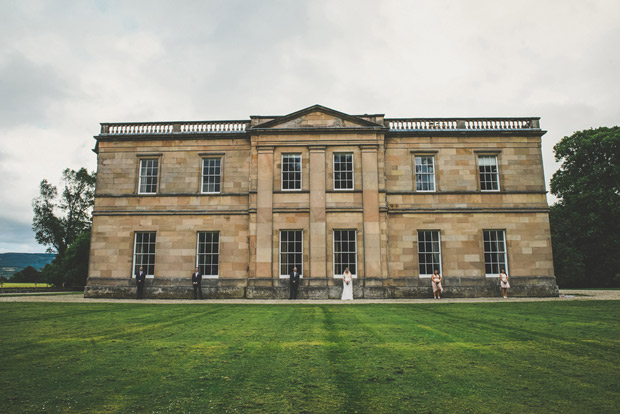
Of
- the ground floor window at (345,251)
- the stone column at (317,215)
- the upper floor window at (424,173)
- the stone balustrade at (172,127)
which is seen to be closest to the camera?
the stone column at (317,215)

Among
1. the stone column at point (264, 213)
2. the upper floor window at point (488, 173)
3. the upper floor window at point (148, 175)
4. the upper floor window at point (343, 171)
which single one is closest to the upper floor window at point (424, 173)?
the upper floor window at point (488, 173)

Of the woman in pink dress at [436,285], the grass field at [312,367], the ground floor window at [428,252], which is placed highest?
the ground floor window at [428,252]

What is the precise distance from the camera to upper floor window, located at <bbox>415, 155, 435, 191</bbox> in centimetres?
2228

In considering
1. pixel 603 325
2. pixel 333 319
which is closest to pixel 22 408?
pixel 333 319

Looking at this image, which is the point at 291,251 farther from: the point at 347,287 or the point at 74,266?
the point at 74,266

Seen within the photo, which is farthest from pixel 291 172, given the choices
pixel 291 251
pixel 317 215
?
pixel 291 251

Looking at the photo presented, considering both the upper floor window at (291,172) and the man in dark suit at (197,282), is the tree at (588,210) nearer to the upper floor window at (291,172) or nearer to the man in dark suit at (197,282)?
the upper floor window at (291,172)

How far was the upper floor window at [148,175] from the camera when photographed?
22891 millimetres

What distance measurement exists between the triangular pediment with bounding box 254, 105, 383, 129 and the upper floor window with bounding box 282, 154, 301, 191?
5.71 ft

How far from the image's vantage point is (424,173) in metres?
22.4

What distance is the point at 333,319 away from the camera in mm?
10836

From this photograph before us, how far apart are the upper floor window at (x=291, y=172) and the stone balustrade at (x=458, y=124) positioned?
5763 mm

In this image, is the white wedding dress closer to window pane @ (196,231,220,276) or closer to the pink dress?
window pane @ (196,231,220,276)

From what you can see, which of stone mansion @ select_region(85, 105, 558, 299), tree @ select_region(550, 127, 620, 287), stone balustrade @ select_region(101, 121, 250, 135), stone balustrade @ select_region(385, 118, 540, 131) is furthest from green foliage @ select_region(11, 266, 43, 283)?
tree @ select_region(550, 127, 620, 287)
